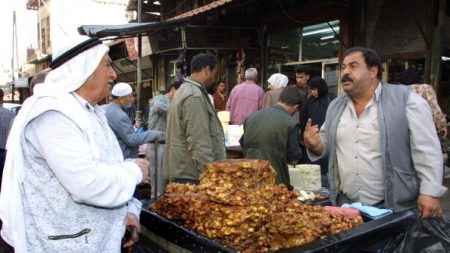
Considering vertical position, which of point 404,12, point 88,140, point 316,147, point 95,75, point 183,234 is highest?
point 404,12

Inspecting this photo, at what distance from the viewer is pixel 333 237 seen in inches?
71.2

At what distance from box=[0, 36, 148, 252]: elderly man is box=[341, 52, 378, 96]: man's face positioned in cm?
171

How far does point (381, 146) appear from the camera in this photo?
272cm

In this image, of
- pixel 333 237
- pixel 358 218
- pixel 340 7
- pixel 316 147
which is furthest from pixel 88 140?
pixel 340 7

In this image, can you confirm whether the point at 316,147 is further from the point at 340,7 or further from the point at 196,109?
the point at 340,7

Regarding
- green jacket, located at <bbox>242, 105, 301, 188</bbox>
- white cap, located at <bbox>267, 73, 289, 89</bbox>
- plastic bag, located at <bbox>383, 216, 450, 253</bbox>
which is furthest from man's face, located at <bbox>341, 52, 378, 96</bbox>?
white cap, located at <bbox>267, 73, 289, 89</bbox>

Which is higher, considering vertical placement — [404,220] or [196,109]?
[196,109]

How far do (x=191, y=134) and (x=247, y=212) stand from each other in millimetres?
2181

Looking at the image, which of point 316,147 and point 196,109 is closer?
point 316,147

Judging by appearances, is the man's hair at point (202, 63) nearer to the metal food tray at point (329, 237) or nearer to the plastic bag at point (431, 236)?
the metal food tray at point (329, 237)

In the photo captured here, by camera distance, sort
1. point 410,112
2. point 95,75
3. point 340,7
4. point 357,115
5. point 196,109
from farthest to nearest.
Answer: point 340,7 → point 196,109 → point 357,115 → point 410,112 → point 95,75

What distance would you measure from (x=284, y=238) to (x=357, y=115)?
1418 millimetres

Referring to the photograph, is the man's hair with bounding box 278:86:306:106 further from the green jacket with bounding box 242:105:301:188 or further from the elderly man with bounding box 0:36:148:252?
the elderly man with bounding box 0:36:148:252

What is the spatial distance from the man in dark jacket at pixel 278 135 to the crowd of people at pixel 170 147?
0.01 metres
